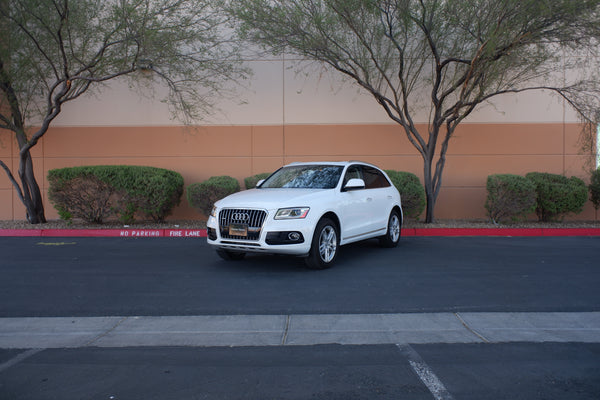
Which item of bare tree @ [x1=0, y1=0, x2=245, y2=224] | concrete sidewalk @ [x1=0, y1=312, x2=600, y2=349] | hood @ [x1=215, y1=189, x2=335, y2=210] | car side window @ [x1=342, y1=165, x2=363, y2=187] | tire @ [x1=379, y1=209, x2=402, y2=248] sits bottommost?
concrete sidewalk @ [x1=0, y1=312, x2=600, y2=349]

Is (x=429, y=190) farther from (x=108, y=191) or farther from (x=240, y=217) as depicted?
(x=108, y=191)

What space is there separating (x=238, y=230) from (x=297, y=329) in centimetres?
278

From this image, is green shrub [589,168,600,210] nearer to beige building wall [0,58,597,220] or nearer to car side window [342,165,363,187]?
beige building wall [0,58,597,220]

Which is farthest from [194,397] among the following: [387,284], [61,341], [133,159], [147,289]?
[133,159]

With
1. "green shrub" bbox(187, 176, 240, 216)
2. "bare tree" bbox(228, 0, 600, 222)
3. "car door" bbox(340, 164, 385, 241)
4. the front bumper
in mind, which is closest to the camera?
the front bumper

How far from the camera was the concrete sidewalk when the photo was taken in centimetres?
456

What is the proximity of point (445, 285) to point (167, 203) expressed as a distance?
8.38 m

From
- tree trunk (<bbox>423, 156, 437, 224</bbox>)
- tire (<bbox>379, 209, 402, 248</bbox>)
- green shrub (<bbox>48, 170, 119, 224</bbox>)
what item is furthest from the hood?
green shrub (<bbox>48, 170, 119, 224</bbox>)

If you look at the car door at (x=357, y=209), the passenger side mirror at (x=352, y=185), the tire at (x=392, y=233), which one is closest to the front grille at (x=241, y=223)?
the car door at (x=357, y=209)

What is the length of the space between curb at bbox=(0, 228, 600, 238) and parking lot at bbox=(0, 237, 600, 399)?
3.19 m

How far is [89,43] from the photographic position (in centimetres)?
1211

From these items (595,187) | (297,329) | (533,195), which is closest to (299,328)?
(297,329)

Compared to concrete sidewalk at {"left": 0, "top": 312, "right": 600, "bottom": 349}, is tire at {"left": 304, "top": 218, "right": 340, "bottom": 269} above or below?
above

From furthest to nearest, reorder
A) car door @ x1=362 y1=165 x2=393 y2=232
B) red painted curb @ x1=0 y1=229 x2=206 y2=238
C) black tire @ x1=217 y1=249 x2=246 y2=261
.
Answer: red painted curb @ x1=0 y1=229 x2=206 y2=238
car door @ x1=362 y1=165 x2=393 y2=232
black tire @ x1=217 y1=249 x2=246 y2=261
